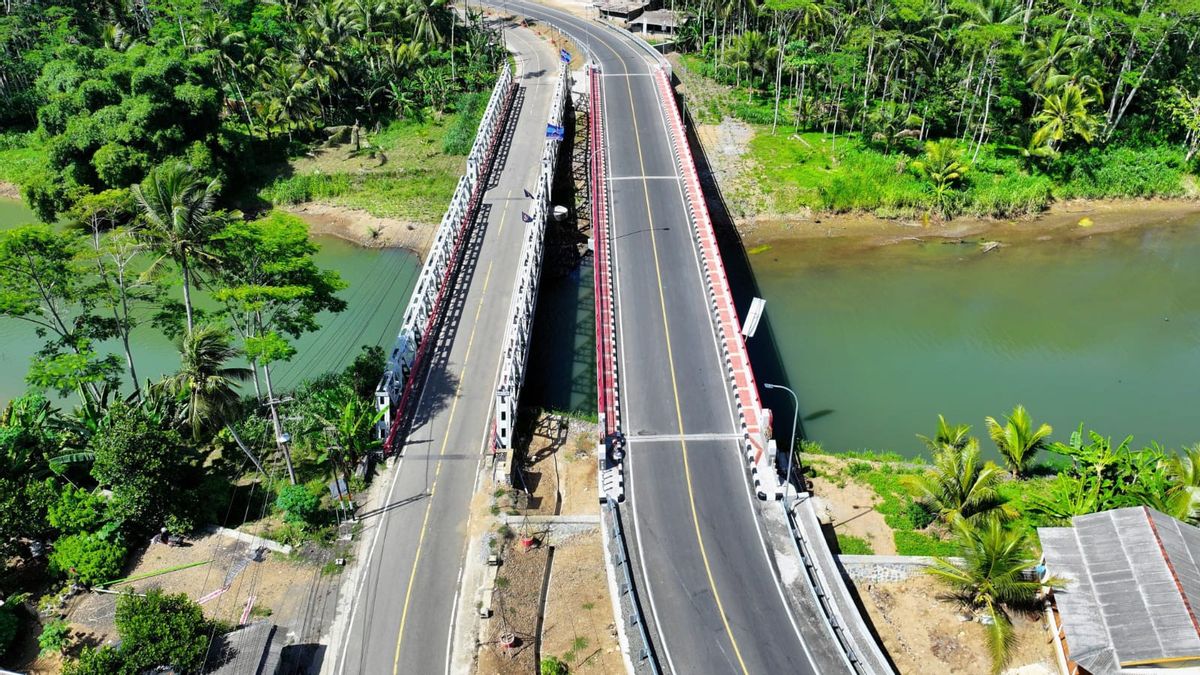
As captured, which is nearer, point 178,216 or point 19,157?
point 178,216

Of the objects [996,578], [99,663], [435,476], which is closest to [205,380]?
[435,476]

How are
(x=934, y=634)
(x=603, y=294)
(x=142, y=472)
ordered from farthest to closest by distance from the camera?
(x=603, y=294) < (x=142, y=472) < (x=934, y=634)

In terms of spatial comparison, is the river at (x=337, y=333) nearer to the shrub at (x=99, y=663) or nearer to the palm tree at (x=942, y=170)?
the shrub at (x=99, y=663)

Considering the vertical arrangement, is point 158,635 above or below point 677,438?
below

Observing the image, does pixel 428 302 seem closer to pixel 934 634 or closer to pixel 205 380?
pixel 205 380

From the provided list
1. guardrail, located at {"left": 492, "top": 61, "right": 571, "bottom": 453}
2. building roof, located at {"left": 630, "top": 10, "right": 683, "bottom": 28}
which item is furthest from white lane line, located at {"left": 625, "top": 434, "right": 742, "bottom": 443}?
building roof, located at {"left": 630, "top": 10, "right": 683, "bottom": 28}

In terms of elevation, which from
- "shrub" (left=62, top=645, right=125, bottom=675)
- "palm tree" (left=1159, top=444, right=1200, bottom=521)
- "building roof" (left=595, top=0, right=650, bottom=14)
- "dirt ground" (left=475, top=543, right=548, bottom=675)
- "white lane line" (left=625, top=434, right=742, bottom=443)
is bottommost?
"dirt ground" (left=475, top=543, right=548, bottom=675)

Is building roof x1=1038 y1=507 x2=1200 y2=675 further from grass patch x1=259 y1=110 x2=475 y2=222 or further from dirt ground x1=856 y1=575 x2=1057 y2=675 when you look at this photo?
grass patch x1=259 y1=110 x2=475 y2=222
